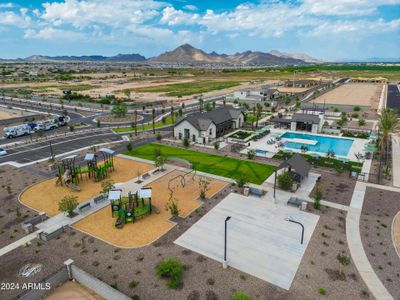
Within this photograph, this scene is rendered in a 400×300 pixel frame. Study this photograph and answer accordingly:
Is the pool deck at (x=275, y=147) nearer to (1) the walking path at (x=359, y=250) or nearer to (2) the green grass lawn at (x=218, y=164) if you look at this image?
(2) the green grass lawn at (x=218, y=164)

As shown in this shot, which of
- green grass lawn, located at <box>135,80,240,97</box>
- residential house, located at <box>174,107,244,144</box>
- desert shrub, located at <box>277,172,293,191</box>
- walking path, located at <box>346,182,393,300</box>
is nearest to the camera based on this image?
walking path, located at <box>346,182,393,300</box>

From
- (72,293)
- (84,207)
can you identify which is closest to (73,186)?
(84,207)

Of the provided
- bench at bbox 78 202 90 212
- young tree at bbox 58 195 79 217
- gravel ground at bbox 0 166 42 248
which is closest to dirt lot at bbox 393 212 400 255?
bench at bbox 78 202 90 212

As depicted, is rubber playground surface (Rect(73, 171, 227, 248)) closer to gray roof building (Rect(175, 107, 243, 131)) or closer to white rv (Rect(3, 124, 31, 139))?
gray roof building (Rect(175, 107, 243, 131))

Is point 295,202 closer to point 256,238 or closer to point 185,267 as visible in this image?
point 256,238

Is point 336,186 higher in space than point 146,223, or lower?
higher

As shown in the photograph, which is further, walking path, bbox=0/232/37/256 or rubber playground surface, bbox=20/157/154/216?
rubber playground surface, bbox=20/157/154/216

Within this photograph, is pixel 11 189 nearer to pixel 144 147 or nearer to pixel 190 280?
pixel 144 147
